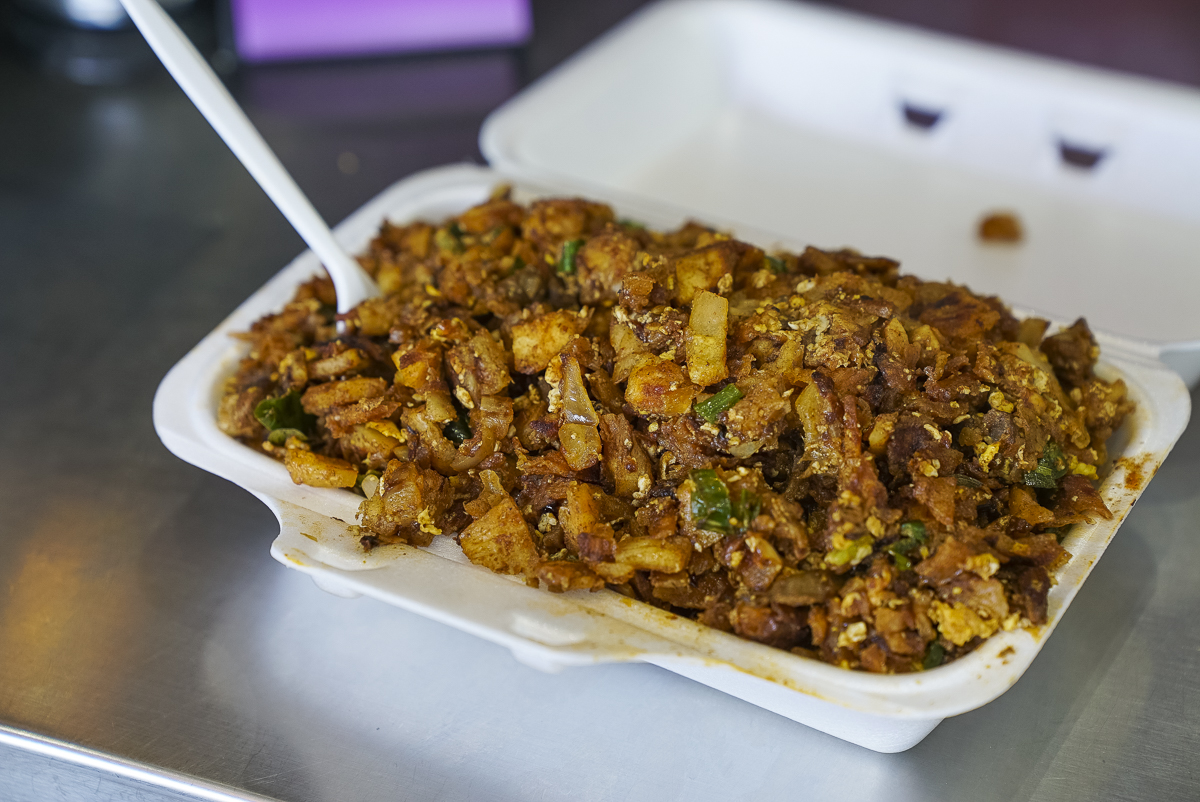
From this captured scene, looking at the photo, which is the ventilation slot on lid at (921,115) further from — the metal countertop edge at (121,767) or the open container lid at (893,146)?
the metal countertop edge at (121,767)

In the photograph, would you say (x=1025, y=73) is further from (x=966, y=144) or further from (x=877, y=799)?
(x=877, y=799)

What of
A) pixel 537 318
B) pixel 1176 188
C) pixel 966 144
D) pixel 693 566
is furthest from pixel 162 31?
pixel 1176 188

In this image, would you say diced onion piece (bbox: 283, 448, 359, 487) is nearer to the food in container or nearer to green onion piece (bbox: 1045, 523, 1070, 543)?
the food in container

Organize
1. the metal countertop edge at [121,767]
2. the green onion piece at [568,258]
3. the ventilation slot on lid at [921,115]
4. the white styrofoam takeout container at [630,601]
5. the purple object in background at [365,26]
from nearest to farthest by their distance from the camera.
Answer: the white styrofoam takeout container at [630,601], the metal countertop edge at [121,767], the green onion piece at [568,258], the ventilation slot on lid at [921,115], the purple object in background at [365,26]

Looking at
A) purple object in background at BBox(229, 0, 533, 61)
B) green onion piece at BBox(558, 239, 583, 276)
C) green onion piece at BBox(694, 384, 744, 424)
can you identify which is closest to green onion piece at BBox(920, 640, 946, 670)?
green onion piece at BBox(694, 384, 744, 424)

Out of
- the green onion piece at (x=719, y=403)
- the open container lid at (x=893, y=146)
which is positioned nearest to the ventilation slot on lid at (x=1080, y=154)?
the open container lid at (x=893, y=146)

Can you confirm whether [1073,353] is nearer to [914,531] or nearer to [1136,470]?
[1136,470]

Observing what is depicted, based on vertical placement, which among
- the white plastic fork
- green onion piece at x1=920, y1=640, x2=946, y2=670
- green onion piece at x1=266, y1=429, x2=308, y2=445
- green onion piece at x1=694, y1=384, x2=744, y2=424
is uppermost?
the white plastic fork
